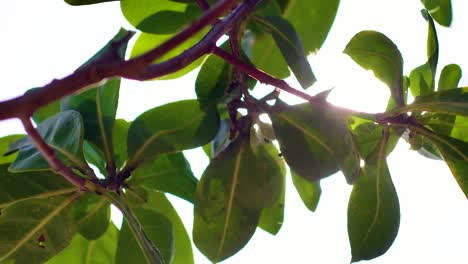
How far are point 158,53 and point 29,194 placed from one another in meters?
0.81

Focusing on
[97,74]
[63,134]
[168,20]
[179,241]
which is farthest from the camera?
[179,241]

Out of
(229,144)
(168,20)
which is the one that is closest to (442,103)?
(229,144)

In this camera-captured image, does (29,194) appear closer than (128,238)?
Yes

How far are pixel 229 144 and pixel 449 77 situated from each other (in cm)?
44

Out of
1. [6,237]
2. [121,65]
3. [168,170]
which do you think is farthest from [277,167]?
[121,65]

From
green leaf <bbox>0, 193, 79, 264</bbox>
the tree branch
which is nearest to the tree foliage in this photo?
green leaf <bbox>0, 193, 79, 264</bbox>

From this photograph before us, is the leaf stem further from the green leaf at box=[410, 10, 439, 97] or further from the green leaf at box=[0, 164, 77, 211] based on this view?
the green leaf at box=[410, 10, 439, 97]

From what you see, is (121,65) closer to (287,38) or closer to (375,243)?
(287,38)

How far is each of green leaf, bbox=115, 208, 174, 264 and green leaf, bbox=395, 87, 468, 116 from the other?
46 cm

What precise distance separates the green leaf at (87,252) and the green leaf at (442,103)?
61 cm

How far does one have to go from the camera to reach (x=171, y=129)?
1.06 metres

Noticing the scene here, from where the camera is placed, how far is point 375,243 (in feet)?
3.58

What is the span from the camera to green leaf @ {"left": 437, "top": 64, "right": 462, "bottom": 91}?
120cm

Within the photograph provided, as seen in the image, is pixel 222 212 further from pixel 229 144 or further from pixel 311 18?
pixel 311 18
